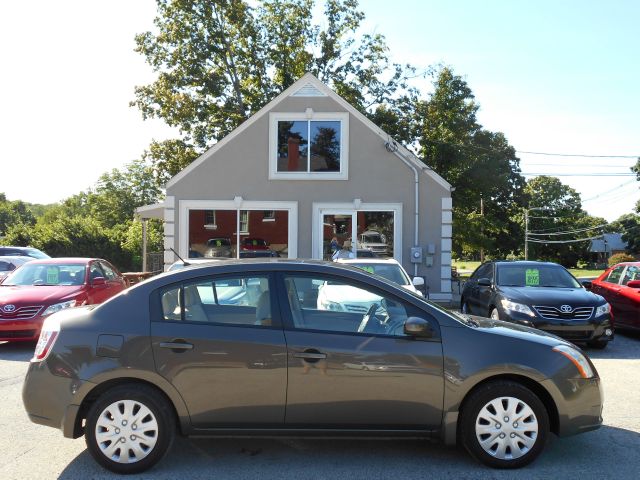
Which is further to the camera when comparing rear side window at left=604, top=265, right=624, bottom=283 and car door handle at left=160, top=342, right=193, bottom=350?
rear side window at left=604, top=265, right=624, bottom=283

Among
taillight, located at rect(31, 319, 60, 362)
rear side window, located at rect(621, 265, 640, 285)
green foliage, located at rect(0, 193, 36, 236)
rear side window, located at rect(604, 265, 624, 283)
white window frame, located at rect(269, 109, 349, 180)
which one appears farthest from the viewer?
green foliage, located at rect(0, 193, 36, 236)

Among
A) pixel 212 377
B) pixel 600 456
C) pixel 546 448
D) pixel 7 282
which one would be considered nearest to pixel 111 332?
pixel 212 377

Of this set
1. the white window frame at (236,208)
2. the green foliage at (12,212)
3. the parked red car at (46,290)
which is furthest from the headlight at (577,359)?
the green foliage at (12,212)

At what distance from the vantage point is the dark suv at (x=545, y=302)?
935cm

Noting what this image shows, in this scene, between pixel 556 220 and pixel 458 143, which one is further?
pixel 556 220

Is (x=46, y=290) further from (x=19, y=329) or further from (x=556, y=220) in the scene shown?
(x=556, y=220)

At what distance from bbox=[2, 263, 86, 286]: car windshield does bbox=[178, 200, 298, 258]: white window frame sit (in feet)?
19.3

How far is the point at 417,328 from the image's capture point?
4426mm

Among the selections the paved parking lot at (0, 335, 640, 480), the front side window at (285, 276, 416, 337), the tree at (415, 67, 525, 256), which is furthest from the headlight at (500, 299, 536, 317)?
the tree at (415, 67, 525, 256)

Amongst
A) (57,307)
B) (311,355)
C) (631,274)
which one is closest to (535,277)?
(631,274)

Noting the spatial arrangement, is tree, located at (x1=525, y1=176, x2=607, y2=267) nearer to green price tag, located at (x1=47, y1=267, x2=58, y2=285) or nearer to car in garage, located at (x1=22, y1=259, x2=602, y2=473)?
green price tag, located at (x1=47, y1=267, x2=58, y2=285)

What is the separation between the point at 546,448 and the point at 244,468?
2551 millimetres

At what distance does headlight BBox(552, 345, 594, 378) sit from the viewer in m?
4.62

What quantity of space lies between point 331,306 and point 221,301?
34.7 inches
